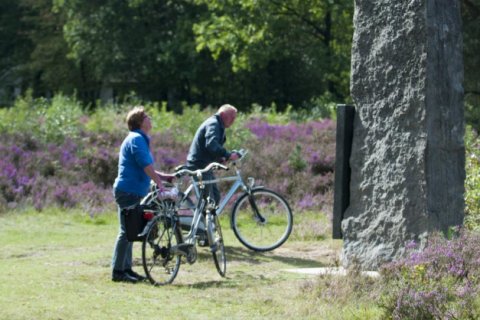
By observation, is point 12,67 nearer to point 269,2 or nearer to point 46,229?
point 269,2

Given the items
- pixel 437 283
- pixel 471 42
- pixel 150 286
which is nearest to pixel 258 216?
pixel 150 286

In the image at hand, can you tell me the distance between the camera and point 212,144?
12.7 metres

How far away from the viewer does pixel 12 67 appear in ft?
183

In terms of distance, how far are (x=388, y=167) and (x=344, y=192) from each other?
0.64 meters

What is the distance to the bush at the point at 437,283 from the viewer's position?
768cm

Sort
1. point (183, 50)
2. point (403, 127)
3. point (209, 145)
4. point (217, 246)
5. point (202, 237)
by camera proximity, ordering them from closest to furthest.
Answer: point (403, 127) → point (217, 246) → point (202, 237) → point (209, 145) → point (183, 50)

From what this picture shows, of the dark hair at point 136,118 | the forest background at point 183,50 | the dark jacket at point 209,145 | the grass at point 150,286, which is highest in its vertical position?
the forest background at point 183,50

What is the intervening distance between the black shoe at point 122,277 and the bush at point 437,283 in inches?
121

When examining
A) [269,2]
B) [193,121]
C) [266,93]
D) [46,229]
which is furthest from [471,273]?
[266,93]

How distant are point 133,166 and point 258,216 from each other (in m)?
3.23

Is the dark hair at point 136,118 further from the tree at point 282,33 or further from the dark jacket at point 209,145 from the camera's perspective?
the tree at point 282,33

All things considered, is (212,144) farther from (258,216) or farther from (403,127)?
(403,127)

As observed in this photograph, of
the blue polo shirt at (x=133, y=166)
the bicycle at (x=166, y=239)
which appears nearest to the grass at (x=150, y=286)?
the bicycle at (x=166, y=239)

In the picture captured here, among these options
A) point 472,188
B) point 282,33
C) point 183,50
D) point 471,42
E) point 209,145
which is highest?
point 282,33
